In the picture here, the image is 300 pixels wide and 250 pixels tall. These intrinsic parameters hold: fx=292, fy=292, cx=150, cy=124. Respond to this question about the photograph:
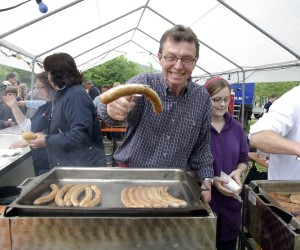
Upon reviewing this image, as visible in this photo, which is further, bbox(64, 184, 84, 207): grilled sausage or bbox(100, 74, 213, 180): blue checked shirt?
bbox(100, 74, 213, 180): blue checked shirt

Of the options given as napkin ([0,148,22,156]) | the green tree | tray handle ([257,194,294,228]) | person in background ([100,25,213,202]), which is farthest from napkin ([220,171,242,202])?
the green tree

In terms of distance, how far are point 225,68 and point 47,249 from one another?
36.6 ft

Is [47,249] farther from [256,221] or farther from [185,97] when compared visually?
[185,97]

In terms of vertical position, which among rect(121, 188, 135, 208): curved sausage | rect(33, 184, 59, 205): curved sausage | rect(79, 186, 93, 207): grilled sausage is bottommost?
rect(121, 188, 135, 208): curved sausage

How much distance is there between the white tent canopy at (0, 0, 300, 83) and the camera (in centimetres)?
562

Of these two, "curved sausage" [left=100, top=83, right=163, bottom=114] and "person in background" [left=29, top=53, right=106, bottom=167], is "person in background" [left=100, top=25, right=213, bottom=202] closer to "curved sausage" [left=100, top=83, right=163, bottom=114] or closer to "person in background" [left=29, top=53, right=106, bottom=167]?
"curved sausage" [left=100, top=83, right=163, bottom=114]

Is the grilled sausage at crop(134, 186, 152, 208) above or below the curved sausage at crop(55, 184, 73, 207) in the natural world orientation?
below

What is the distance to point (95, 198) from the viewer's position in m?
1.43

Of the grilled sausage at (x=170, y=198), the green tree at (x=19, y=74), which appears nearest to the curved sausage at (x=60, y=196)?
the grilled sausage at (x=170, y=198)

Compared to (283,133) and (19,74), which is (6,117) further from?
(283,133)

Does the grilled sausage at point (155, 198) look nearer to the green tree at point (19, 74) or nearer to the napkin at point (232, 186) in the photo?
the napkin at point (232, 186)

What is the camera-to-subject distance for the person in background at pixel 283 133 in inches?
73.7

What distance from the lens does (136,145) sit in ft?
6.49

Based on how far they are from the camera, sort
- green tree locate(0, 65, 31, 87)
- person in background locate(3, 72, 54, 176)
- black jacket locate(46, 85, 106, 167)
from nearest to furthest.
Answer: black jacket locate(46, 85, 106, 167)
person in background locate(3, 72, 54, 176)
green tree locate(0, 65, 31, 87)
